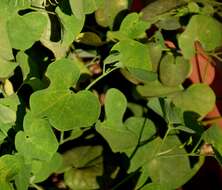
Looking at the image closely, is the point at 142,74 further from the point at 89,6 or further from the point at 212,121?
the point at 212,121

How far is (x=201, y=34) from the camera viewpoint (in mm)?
889

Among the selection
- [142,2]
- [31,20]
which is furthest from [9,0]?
[142,2]

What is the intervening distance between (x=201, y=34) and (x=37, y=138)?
38 cm

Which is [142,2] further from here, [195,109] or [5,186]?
[5,186]

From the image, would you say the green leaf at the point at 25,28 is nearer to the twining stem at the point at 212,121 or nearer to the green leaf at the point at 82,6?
the green leaf at the point at 82,6

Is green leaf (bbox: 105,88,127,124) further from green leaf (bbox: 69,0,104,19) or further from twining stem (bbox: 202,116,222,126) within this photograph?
twining stem (bbox: 202,116,222,126)

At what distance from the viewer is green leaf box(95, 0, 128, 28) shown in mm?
867

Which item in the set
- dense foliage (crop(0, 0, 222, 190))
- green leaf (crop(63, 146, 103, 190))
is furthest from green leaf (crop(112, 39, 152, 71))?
green leaf (crop(63, 146, 103, 190))

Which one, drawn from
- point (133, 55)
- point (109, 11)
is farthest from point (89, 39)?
point (133, 55)

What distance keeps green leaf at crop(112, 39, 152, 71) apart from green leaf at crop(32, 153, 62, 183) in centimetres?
19

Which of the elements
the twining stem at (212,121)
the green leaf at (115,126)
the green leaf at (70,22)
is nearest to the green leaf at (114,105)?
the green leaf at (115,126)

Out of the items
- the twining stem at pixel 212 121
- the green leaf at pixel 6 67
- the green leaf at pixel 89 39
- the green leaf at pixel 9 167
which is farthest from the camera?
the twining stem at pixel 212 121

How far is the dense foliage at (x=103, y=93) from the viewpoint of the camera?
0.66m

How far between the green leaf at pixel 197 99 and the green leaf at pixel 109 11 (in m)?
0.18
